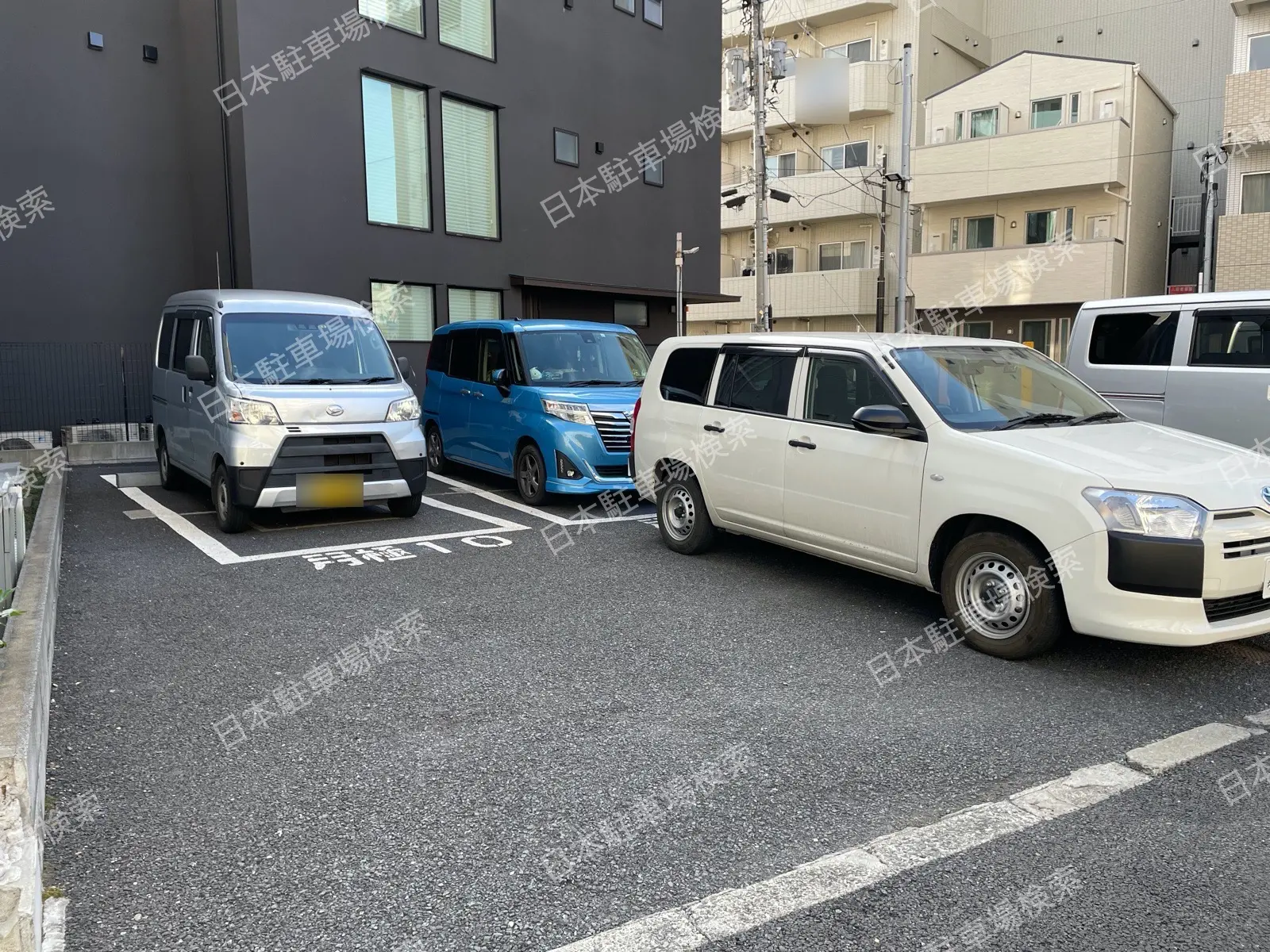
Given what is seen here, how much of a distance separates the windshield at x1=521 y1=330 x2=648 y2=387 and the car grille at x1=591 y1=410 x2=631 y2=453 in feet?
2.28

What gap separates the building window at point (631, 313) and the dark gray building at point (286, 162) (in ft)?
5.29

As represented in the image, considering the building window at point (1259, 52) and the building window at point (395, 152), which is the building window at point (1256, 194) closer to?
the building window at point (1259, 52)

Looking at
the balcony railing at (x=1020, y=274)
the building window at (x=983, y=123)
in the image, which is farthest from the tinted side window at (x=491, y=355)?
the building window at (x=983, y=123)

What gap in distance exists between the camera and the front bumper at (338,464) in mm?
7660

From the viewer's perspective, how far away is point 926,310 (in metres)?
27.4

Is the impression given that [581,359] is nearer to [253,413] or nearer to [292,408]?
[292,408]

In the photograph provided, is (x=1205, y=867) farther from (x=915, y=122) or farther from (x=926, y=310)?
(x=915, y=122)

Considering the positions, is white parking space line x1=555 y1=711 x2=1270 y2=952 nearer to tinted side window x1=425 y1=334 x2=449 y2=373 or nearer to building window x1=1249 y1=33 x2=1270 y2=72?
tinted side window x1=425 y1=334 x2=449 y2=373

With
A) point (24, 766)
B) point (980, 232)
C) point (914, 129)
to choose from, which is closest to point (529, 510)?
point (24, 766)

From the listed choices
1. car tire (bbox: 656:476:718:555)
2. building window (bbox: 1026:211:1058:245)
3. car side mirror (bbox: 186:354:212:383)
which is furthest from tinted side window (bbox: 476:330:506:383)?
building window (bbox: 1026:211:1058:245)

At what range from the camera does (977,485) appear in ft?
15.9

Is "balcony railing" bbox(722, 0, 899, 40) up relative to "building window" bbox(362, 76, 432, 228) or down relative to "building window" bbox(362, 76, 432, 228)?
up

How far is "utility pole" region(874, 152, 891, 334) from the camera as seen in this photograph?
88.0ft

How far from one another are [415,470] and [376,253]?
799 centimetres
